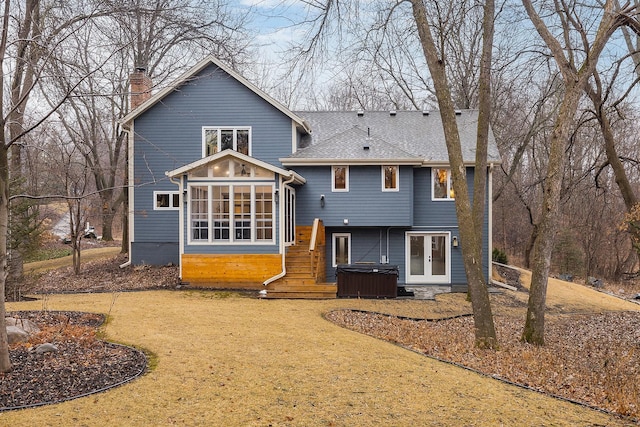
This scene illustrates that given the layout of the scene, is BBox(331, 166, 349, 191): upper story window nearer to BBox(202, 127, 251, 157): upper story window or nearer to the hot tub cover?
BBox(202, 127, 251, 157): upper story window

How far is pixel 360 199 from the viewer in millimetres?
18031

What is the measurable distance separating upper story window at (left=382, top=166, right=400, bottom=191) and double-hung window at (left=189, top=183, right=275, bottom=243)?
428cm

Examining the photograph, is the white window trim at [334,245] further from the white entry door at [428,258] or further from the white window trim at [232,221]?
the white window trim at [232,221]

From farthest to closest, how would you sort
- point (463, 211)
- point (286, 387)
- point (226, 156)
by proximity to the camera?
point (226, 156) → point (463, 211) → point (286, 387)

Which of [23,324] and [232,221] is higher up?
[232,221]

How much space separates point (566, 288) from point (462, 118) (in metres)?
7.81

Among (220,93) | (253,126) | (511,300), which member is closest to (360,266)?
(511,300)

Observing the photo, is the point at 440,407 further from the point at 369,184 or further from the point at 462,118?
the point at 462,118

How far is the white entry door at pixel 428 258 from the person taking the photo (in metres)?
18.9

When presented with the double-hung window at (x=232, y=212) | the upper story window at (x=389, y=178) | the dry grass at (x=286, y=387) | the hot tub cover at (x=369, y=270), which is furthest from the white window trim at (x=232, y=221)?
the dry grass at (x=286, y=387)

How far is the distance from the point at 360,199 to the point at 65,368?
12496mm

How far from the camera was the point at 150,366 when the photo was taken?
283 inches

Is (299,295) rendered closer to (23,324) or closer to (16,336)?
(23,324)

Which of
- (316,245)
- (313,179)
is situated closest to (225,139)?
(313,179)
